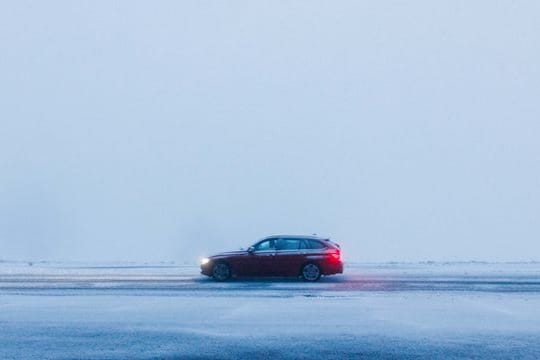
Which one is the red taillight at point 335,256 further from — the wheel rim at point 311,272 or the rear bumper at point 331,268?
the wheel rim at point 311,272

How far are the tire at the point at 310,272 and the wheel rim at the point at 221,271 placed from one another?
8.48ft

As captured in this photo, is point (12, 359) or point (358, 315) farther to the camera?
point (358, 315)

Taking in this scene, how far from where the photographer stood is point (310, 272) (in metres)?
24.8

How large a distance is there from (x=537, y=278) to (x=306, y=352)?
58.5 ft

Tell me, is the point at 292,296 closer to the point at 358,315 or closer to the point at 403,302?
the point at 403,302

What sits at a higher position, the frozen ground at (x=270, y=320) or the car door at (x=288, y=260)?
the car door at (x=288, y=260)

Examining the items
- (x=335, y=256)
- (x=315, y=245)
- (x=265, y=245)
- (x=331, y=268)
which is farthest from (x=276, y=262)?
(x=335, y=256)

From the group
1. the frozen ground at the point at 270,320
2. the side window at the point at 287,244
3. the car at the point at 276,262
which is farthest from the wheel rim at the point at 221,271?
the side window at the point at 287,244

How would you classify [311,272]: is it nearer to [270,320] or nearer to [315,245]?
[315,245]

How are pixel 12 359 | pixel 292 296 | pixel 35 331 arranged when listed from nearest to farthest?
pixel 12 359 → pixel 35 331 → pixel 292 296

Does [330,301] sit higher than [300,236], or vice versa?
[300,236]

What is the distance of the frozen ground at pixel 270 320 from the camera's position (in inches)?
419

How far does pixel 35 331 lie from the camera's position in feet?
40.8

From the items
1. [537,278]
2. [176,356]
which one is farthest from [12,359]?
[537,278]
